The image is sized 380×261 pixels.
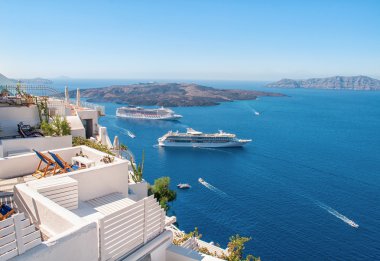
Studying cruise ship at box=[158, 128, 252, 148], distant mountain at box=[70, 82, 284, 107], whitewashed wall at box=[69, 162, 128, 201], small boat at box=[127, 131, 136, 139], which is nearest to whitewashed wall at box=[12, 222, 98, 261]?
whitewashed wall at box=[69, 162, 128, 201]

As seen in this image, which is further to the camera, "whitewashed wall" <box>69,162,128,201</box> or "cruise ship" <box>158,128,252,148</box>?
"cruise ship" <box>158,128,252,148</box>

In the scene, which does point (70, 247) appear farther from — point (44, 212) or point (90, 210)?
point (90, 210)

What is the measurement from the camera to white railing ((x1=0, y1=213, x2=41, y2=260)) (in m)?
3.30

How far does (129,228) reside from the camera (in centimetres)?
484

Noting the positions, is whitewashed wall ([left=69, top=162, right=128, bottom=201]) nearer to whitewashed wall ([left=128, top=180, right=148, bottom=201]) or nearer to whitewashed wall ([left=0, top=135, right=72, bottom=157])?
whitewashed wall ([left=128, top=180, right=148, bottom=201])

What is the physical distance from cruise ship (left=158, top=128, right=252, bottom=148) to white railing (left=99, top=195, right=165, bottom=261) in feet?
164

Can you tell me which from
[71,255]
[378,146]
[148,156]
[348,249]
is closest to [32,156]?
[71,255]

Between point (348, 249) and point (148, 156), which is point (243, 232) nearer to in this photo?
point (348, 249)

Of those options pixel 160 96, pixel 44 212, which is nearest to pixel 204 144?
pixel 44 212

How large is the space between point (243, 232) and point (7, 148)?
69.9 feet

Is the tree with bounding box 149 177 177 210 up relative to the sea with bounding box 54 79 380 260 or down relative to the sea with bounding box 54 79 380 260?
up

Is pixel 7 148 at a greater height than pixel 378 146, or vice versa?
pixel 7 148

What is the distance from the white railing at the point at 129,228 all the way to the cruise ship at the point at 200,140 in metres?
50.1

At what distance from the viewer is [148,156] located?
1929 inches
